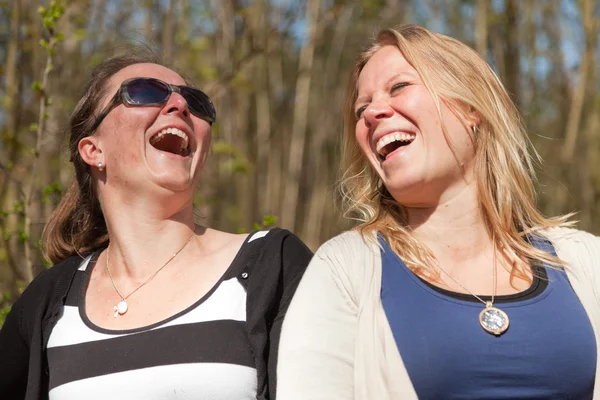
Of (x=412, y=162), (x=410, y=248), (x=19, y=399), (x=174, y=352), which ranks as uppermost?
(x=412, y=162)

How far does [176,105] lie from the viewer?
283 cm

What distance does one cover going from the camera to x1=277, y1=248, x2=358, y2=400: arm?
2068 mm

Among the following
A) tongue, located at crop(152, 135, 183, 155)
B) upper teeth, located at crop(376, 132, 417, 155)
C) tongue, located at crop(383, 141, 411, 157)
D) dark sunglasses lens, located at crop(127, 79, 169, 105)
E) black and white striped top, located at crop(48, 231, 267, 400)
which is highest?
dark sunglasses lens, located at crop(127, 79, 169, 105)

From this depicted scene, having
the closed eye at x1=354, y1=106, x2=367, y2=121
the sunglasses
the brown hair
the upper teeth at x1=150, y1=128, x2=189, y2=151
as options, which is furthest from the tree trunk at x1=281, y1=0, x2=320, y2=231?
the closed eye at x1=354, y1=106, x2=367, y2=121

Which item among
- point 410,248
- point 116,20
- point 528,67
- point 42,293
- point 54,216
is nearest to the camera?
point 410,248

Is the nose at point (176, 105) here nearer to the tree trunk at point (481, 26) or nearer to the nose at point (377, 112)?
the nose at point (377, 112)

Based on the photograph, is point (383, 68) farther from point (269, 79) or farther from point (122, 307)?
point (269, 79)

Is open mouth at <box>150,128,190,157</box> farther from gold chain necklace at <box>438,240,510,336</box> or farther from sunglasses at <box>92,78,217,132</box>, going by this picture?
gold chain necklace at <box>438,240,510,336</box>

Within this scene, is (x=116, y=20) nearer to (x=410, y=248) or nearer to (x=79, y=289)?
(x=79, y=289)

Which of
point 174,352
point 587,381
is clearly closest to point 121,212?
point 174,352

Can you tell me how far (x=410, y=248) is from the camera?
2328mm

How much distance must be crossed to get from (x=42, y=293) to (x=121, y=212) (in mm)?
394

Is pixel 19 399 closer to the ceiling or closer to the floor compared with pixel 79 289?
closer to the floor

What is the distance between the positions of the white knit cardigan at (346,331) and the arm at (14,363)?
3.73ft
